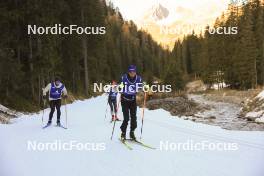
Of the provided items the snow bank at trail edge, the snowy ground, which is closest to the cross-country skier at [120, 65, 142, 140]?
the snowy ground

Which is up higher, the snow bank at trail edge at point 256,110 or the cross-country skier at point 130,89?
the cross-country skier at point 130,89

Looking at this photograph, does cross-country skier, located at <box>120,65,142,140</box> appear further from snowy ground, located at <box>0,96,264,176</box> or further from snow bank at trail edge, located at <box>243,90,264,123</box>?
snow bank at trail edge, located at <box>243,90,264,123</box>

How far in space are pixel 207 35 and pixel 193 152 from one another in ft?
249

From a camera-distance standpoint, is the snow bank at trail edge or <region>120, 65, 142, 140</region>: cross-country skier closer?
<region>120, 65, 142, 140</region>: cross-country skier

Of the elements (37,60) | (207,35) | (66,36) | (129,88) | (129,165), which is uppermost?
(207,35)

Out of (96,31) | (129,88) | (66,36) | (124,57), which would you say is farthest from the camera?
(124,57)

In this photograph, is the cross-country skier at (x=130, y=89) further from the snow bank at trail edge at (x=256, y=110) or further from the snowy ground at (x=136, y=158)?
the snow bank at trail edge at (x=256, y=110)

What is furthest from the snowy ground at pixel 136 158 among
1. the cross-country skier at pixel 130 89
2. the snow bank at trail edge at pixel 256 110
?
the snow bank at trail edge at pixel 256 110

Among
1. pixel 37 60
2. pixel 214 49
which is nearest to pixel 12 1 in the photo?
pixel 37 60

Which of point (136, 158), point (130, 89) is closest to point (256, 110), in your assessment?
point (130, 89)

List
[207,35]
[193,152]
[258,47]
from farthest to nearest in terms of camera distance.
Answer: [207,35], [258,47], [193,152]

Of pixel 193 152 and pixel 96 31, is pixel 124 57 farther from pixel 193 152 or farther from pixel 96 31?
Answer: pixel 193 152

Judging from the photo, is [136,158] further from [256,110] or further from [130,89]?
[256,110]

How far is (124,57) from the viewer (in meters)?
131
